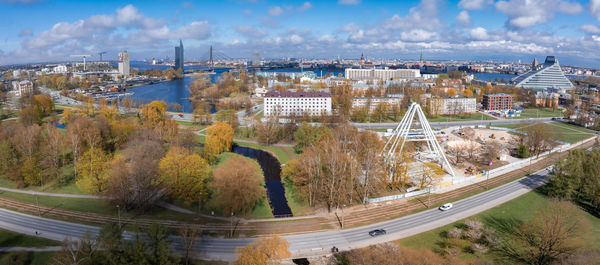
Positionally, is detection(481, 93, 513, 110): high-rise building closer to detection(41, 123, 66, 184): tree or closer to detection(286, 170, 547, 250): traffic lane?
detection(286, 170, 547, 250): traffic lane

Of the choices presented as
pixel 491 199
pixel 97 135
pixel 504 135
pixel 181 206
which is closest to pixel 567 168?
pixel 491 199

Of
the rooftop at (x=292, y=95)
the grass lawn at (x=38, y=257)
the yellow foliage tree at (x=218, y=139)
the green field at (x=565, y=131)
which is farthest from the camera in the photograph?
the rooftop at (x=292, y=95)

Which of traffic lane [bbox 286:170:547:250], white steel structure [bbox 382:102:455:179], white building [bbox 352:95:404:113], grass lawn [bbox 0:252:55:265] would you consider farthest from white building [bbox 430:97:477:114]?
grass lawn [bbox 0:252:55:265]

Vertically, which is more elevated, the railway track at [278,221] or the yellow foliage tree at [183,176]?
the yellow foliage tree at [183,176]

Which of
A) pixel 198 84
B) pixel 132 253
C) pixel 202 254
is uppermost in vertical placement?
pixel 198 84

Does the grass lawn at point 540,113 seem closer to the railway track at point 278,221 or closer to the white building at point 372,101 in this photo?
the white building at point 372,101

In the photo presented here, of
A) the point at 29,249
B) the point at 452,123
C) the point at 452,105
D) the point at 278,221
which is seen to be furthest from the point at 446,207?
the point at 452,105

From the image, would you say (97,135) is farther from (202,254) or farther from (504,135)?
(504,135)

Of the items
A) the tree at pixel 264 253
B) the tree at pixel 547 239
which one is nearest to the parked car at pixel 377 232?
the tree at pixel 547 239
